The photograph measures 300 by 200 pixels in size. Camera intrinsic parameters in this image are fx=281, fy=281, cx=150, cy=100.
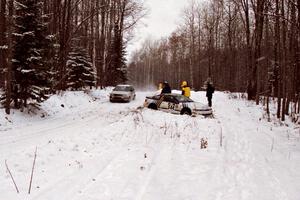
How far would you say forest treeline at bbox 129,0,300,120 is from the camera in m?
17.0

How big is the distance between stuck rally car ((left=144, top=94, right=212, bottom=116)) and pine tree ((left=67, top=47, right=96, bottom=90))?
13506mm

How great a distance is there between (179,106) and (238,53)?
3624 cm

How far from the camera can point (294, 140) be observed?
10.8 metres

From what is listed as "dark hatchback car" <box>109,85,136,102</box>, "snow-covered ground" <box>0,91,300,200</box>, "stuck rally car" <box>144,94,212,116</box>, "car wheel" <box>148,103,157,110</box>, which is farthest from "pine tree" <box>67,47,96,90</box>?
"snow-covered ground" <box>0,91,300,200</box>

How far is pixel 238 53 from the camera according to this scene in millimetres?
48812

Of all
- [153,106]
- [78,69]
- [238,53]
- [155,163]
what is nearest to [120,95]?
[78,69]

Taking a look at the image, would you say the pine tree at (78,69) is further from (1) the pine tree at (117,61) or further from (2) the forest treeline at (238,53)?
(2) the forest treeline at (238,53)

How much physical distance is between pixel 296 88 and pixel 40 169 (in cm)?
2082

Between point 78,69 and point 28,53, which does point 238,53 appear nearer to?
point 78,69

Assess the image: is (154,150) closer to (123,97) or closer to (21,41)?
(21,41)

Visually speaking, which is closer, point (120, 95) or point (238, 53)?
point (120, 95)

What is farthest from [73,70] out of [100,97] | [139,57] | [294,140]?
[139,57]

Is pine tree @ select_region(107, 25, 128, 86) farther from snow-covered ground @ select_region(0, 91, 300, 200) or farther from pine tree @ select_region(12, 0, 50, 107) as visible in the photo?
snow-covered ground @ select_region(0, 91, 300, 200)

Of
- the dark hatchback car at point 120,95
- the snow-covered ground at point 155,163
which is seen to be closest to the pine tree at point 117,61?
the dark hatchback car at point 120,95
